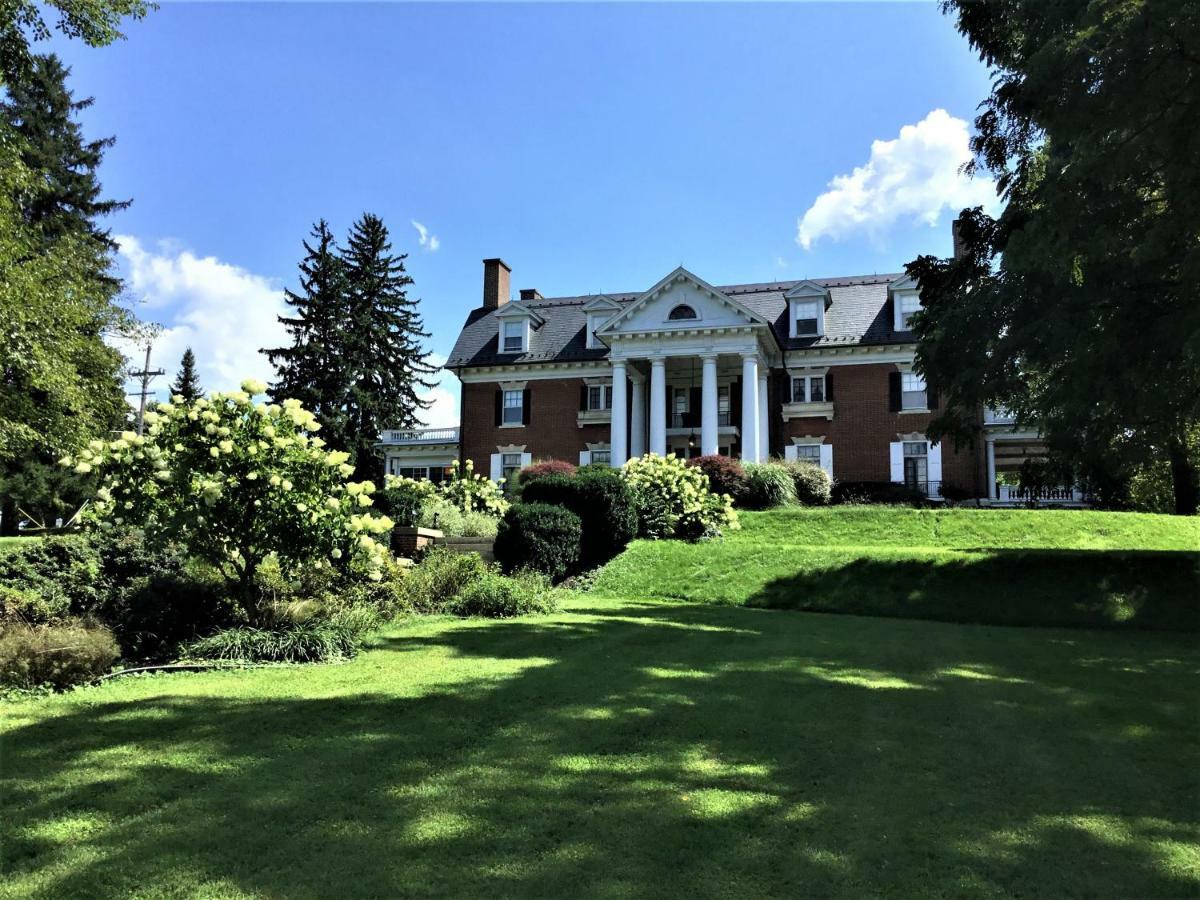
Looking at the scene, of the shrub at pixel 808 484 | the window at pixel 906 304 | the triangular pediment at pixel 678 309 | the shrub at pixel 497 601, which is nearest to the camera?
the shrub at pixel 497 601

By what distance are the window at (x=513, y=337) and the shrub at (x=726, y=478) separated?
14.1 meters

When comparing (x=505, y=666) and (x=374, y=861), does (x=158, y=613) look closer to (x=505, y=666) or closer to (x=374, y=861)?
(x=505, y=666)

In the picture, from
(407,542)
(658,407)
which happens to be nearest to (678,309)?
(658,407)

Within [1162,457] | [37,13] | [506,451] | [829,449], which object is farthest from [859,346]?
[37,13]

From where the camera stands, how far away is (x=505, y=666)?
257 inches

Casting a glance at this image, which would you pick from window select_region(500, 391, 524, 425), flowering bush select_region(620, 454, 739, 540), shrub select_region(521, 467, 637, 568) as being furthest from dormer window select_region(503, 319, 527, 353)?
shrub select_region(521, 467, 637, 568)

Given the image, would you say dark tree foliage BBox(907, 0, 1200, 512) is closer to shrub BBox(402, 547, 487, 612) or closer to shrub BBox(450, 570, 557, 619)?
shrub BBox(450, 570, 557, 619)

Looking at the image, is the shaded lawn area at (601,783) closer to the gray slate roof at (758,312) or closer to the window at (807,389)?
the window at (807,389)

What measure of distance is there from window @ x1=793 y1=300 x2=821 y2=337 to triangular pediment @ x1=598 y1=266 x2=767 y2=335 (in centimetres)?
403

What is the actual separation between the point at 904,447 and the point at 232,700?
95.6ft

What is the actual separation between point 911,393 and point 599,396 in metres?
12.7

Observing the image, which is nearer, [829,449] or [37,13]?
[37,13]

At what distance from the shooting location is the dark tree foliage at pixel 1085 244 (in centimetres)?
743

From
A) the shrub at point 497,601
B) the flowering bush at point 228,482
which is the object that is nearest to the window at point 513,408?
the shrub at point 497,601
